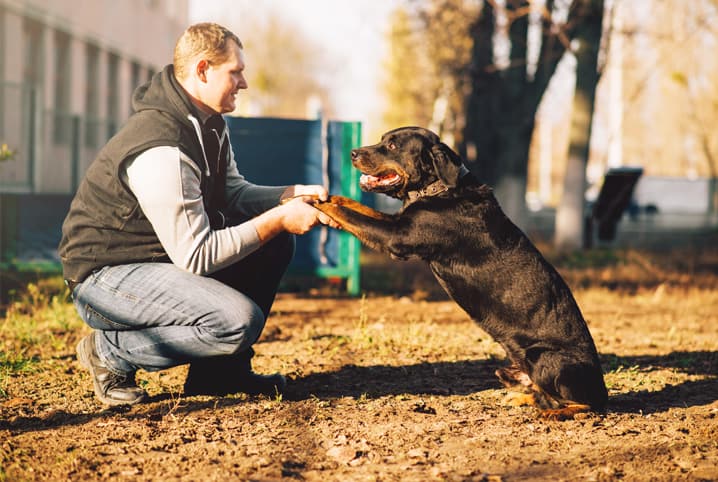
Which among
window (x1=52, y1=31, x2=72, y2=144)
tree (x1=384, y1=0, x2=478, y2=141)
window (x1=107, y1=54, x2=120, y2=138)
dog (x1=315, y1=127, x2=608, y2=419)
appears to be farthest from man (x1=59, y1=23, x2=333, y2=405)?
window (x1=107, y1=54, x2=120, y2=138)

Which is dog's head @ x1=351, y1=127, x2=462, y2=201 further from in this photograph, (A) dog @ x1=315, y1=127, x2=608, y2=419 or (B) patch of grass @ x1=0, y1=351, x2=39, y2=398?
(B) patch of grass @ x1=0, y1=351, x2=39, y2=398

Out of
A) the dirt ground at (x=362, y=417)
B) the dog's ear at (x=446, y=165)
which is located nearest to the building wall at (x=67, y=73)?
the dirt ground at (x=362, y=417)

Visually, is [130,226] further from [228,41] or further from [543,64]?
[543,64]

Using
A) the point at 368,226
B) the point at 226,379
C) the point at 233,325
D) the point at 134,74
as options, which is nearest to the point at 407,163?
the point at 368,226

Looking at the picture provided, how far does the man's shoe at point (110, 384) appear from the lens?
4.29 metres

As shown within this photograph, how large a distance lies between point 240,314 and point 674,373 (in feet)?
9.75

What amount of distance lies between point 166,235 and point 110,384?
87 cm

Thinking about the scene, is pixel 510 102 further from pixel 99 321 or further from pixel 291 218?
pixel 99 321

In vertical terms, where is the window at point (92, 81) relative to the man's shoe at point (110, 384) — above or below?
above

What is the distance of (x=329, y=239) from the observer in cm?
852

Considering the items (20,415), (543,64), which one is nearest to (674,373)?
(20,415)

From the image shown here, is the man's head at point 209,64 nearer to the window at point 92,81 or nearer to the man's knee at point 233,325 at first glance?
the man's knee at point 233,325

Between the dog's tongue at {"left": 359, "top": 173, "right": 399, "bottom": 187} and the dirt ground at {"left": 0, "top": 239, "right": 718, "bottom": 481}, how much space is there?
3.73 ft

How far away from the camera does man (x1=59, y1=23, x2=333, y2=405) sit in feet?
13.0
